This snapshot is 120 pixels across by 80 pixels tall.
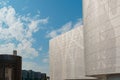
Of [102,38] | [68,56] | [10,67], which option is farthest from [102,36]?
[68,56]

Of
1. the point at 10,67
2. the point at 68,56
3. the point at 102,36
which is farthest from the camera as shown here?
the point at 68,56

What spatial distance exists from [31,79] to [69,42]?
58577mm

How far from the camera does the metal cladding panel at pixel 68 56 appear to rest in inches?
1843

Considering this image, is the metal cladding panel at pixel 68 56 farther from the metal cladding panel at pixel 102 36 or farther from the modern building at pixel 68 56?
the metal cladding panel at pixel 102 36

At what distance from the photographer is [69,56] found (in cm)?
5138

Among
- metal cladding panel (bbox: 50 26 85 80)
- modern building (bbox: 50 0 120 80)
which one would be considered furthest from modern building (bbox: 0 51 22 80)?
metal cladding panel (bbox: 50 26 85 80)

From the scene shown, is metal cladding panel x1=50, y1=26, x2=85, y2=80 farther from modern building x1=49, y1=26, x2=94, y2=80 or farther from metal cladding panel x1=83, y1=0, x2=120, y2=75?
metal cladding panel x1=83, y1=0, x2=120, y2=75

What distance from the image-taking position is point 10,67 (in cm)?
3844

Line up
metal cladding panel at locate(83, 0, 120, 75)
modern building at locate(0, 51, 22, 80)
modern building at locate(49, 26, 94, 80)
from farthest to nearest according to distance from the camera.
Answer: modern building at locate(49, 26, 94, 80), modern building at locate(0, 51, 22, 80), metal cladding panel at locate(83, 0, 120, 75)

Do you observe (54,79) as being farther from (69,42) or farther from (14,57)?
(14,57)

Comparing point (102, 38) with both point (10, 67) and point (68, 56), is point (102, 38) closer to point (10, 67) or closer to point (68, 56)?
point (10, 67)

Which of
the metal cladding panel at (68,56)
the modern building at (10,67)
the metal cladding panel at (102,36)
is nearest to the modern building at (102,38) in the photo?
the metal cladding panel at (102,36)

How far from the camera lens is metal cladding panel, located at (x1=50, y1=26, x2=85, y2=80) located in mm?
46812

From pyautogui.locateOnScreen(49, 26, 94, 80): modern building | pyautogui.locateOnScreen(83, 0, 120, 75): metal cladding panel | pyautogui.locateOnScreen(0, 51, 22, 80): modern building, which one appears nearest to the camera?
pyautogui.locateOnScreen(83, 0, 120, 75): metal cladding panel
